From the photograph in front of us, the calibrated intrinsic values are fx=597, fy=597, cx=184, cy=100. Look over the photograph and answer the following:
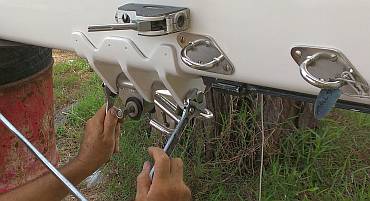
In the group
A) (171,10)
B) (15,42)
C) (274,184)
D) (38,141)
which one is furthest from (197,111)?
(274,184)

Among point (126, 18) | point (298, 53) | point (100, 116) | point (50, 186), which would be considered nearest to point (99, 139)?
point (100, 116)

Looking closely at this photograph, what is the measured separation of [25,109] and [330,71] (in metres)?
1.15

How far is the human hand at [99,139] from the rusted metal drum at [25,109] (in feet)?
0.90

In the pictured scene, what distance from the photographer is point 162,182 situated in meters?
1.04

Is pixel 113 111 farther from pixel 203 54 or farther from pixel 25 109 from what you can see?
pixel 25 109

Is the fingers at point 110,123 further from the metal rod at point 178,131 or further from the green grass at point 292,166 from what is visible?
the green grass at point 292,166

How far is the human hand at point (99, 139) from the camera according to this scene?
1.42 m

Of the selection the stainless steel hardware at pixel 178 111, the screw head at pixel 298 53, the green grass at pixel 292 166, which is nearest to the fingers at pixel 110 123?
the stainless steel hardware at pixel 178 111

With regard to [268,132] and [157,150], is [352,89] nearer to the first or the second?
[157,150]

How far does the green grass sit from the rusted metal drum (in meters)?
0.71

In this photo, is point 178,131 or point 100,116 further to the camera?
point 100,116

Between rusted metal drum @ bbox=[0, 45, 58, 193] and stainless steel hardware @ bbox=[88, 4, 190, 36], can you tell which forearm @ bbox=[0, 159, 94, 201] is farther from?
stainless steel hardware @ bbox=[88, 4, 190, 36]

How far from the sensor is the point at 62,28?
3.83 feet

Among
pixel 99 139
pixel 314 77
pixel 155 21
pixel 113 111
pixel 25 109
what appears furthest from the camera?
pixel 25 109
